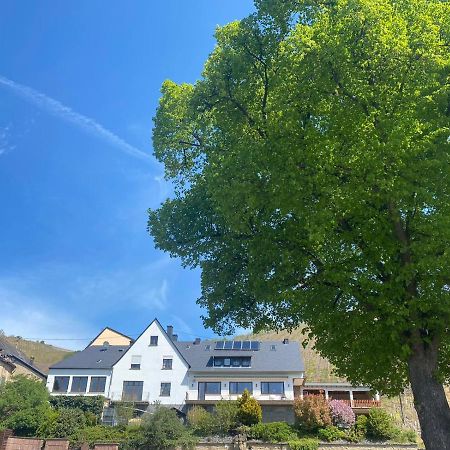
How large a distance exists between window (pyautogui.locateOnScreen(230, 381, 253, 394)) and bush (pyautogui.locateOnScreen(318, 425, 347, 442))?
1159 centimetres

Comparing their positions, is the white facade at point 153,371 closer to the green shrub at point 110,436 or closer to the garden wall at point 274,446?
the green shrub at point 110,436

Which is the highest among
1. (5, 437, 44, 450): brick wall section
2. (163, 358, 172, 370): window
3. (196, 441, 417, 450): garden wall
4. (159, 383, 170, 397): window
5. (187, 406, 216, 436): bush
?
(163, 358, 172, 370): window

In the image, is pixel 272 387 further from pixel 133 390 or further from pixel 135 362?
pixel 135 362

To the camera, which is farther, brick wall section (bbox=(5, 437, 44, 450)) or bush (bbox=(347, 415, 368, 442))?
bush (bbox=(347, 415, 368, 442))

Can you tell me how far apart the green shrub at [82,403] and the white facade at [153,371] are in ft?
10.3

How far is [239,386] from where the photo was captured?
4500 cm

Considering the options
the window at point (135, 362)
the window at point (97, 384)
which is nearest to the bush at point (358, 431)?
the window at point (135, 362)

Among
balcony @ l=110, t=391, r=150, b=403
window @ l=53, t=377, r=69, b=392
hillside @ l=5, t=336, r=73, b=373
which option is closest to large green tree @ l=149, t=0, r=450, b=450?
balcony @ l=110, t=391, r=150, b=403

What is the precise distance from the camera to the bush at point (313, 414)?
115 feet

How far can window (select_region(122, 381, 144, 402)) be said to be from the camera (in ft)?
149

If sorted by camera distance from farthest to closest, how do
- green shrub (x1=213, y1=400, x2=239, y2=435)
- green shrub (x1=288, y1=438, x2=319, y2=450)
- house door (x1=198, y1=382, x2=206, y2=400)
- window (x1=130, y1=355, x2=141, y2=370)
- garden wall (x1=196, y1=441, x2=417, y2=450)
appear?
window (x1=130, y1=355, x2=141, y2=370)
house door (x1=198, y1=382, x2=206, y2=400)
green shrub (x1=213, y1=400, x2=239, y2=435)
garden wall (x1=196, y1=441, x2=417, y2=450)
green shrub (x1=288, y1=438, x2=319, y2=450)

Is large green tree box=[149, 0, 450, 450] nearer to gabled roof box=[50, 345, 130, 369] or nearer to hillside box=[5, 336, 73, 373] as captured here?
gabled roof box=[50, 345, 130, 369]

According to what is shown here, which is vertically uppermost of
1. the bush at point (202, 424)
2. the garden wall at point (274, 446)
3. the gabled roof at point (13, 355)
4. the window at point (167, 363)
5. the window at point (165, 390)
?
the gabled roof at point (13, 355)

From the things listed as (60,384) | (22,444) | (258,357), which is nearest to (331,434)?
(258,357)
